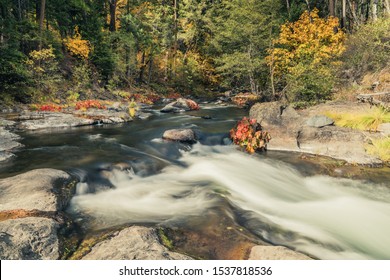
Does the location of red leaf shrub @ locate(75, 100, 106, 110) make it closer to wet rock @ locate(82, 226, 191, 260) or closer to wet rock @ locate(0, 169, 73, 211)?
wet rock @ locate(0, 169, 73, 211)

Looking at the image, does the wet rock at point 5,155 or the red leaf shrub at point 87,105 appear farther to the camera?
the red leaf shrub at point 87,105

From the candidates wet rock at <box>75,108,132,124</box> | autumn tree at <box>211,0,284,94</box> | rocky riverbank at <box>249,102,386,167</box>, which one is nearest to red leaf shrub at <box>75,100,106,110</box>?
wet rock at <box>75,108,132,124</box>

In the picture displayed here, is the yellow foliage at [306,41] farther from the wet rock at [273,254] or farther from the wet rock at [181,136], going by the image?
the wet rock at [273,254]

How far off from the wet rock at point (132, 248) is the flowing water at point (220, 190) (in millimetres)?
933

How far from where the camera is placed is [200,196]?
6.71 metres

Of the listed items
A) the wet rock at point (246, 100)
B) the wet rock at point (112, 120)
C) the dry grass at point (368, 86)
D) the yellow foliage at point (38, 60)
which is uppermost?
the yellow foliage at point (38, 60)

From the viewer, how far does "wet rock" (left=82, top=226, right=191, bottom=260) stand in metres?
3.79

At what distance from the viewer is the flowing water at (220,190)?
5.29 meters

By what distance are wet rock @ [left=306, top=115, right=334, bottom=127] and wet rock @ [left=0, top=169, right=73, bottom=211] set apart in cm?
891

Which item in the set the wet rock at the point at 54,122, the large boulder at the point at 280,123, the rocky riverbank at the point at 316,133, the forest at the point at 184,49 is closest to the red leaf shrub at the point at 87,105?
the forest at the point at 184,49

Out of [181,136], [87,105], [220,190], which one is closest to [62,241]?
[220,190]

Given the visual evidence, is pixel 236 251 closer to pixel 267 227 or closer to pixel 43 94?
pixel 267 227

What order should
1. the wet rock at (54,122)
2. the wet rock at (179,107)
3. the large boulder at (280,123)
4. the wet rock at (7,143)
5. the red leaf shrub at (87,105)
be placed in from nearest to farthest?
the wet rock at (7,143) → the large boulder at (280,123) → the wet rock at (54,122) → the red leaf shrub at (87,105) → the wet rock at (179,107)

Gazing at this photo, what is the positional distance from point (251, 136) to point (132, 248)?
8.22m
